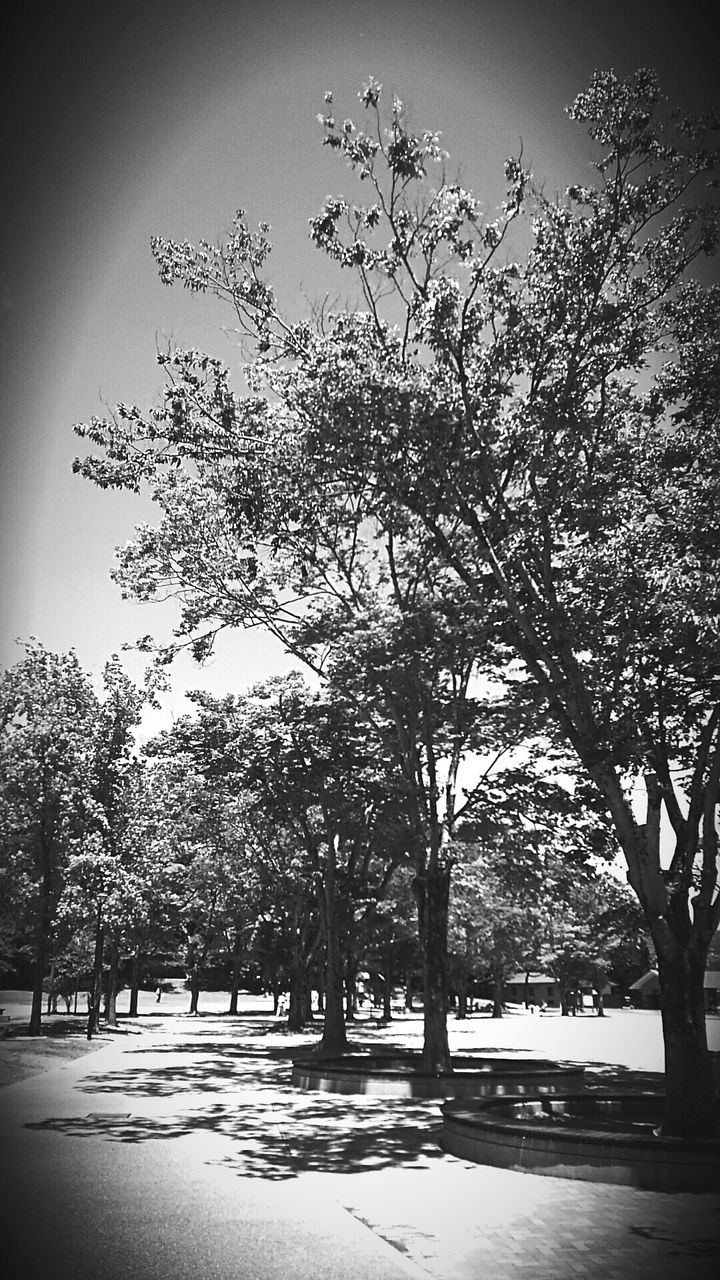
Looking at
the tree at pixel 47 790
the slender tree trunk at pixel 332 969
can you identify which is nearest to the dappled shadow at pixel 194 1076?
the slender tree trunk at pixel 332 969

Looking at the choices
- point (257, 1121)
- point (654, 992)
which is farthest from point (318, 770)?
point (654, 992)

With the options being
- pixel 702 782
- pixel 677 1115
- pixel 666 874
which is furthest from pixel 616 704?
pixel 677 1115

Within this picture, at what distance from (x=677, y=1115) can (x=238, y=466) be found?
1069 centimetres

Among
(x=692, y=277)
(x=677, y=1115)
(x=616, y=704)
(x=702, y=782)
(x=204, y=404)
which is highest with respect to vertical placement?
(x=692, y=277)

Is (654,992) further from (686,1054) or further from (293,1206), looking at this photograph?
(293,1206)

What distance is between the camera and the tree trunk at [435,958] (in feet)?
59.6

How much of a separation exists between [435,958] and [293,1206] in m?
10.3

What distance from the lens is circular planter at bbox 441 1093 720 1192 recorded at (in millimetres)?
9086

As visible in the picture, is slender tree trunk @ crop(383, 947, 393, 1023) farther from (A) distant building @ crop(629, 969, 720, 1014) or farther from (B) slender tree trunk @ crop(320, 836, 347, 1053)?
(A) distant building @ crop(629, 969, 720, 1014)

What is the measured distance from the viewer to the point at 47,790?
2648cm

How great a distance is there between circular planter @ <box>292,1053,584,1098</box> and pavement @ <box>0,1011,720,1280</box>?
188 cm

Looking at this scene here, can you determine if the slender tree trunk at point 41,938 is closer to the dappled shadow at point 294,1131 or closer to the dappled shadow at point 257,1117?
the dappled shadow at point 257,1117

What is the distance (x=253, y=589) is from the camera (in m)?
17.2

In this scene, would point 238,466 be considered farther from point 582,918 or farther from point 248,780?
point 582,918
